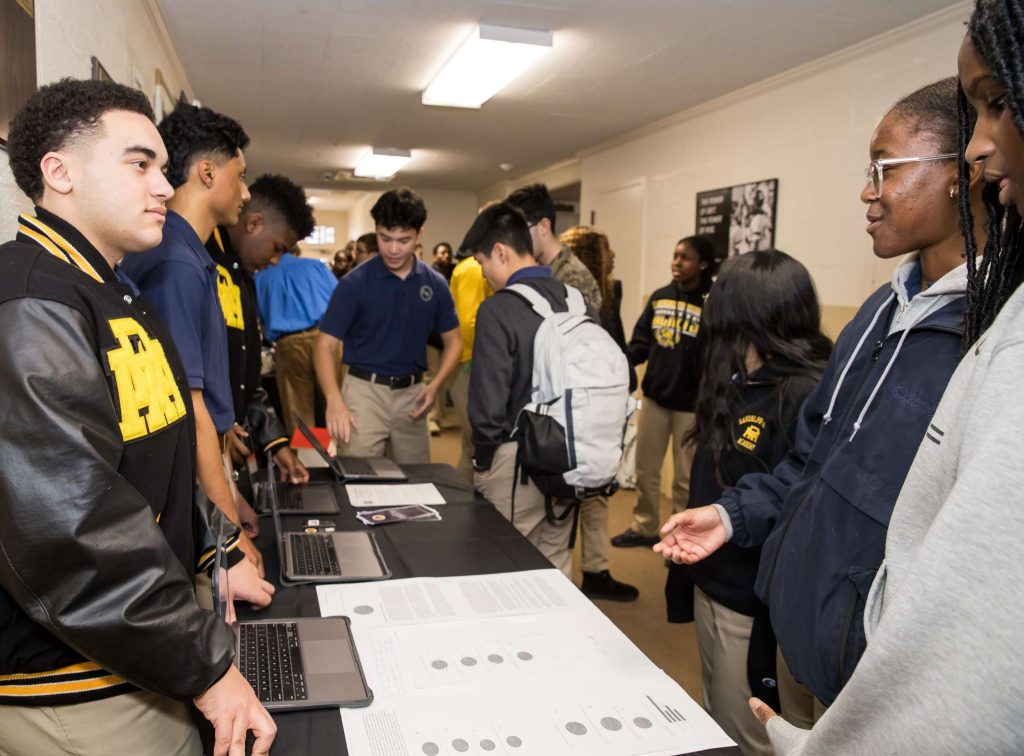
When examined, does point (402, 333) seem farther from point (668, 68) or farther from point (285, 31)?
point (668, 68)

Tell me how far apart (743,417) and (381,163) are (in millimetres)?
6424

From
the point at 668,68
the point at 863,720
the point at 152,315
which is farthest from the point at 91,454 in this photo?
the point at 668,68

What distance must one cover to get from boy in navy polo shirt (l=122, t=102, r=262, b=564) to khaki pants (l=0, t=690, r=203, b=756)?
474 millimetres

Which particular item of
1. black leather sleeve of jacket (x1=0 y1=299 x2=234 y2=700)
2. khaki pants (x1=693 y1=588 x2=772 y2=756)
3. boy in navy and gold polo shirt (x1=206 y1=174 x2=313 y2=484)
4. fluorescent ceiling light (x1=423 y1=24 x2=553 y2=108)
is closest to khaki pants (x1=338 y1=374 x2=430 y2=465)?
boy in navy and gold polo shirt (x1=206 y1=174 x2=313 y2=484)

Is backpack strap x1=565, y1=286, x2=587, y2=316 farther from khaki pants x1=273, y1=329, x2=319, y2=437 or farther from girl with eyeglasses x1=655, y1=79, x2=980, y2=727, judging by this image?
khaki pants x1=273, y1=329, x2=319, y2=437

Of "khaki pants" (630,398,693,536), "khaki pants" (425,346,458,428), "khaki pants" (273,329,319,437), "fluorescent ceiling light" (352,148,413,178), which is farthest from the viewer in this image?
"fluorescent ceiling light" (352,148,413,178)

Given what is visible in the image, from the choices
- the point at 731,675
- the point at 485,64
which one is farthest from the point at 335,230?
the point at 731,675

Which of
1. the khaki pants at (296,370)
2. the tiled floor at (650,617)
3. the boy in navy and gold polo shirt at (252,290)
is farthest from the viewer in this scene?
the khaki pants at (296,370)

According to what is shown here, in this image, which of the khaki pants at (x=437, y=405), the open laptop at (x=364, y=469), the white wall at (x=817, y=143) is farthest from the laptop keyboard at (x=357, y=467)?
the khaki pants at (x=437, y=405)

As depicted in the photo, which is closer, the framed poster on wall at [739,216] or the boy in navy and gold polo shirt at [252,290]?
the boy in navy and gold polo shirt at [252,290]

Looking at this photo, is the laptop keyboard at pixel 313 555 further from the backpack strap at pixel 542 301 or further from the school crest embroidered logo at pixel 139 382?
the backpack strap at pixel 542 301

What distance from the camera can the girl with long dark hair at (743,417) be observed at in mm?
1561

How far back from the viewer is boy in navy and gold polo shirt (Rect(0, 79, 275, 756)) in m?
0.80

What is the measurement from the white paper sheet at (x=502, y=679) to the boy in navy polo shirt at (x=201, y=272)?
0.39 metres
